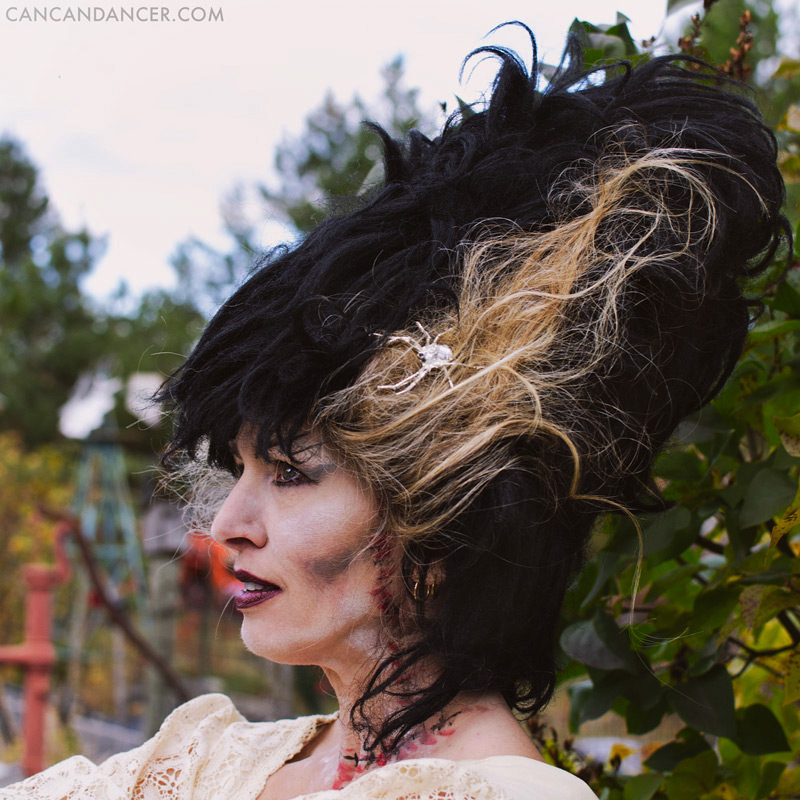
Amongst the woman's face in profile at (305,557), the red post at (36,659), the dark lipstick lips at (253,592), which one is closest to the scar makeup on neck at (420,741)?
the woman's face in profile at (305,557)

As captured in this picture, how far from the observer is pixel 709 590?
3.57 ft

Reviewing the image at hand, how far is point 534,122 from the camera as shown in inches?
39.5

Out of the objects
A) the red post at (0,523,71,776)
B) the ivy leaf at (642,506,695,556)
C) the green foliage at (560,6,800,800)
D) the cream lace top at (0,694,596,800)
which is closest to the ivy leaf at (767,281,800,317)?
the green foliage at (560,6,800,800)

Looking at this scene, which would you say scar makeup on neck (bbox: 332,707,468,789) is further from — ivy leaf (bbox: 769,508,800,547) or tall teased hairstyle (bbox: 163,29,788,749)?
ivy leaf (bbox: 769,508,800,547)

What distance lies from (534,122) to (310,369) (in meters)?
0.40

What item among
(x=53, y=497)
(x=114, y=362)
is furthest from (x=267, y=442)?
(x=114, y=362)

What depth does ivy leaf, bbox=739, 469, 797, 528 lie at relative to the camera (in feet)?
3.14

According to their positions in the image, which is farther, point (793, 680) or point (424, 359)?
point (793, 680)

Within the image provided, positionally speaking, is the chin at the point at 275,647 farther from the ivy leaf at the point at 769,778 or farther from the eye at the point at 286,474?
the ivy leaf at the point at 769,778

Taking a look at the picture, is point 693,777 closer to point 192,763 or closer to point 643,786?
A: point 643,786

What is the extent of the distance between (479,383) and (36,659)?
3.33 meters

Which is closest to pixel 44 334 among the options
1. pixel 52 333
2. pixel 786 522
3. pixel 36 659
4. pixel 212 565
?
pixel 52 333

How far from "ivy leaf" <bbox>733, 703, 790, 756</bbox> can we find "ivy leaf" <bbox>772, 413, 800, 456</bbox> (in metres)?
0.36

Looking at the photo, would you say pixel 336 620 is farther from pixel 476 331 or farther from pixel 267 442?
pixel 476 331
